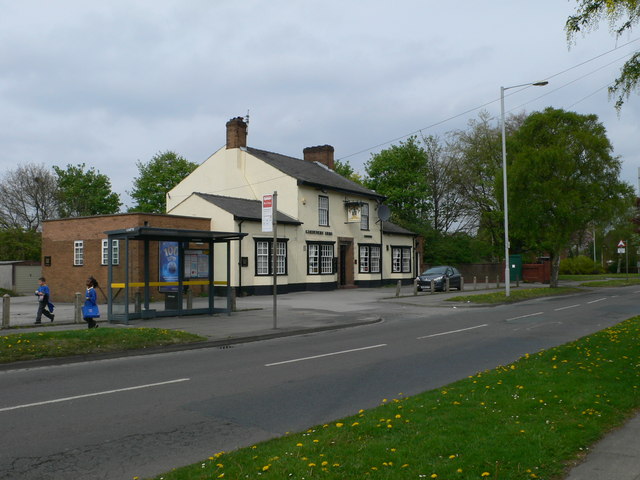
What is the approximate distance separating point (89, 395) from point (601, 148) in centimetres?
3272

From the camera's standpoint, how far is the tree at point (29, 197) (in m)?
58.4

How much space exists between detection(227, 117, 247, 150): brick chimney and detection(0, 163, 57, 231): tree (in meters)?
29.0

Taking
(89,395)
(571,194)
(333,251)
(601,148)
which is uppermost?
(601,148)

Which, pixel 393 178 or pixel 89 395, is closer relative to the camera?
pixel 89 395

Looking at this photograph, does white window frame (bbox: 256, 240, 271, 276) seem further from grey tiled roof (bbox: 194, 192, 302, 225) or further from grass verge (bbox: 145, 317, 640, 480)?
grass verge (bbox: 145, 317, 640, 480)

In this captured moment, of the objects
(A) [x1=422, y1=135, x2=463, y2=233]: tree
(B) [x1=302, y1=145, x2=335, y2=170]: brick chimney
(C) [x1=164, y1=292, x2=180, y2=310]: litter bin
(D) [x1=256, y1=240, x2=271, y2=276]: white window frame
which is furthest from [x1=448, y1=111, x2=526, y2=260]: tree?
(C) [x1=164, y1=292, x2=180, y2=310]: litter bin

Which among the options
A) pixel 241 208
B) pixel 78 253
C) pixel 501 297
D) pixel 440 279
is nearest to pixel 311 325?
pixel 501 297

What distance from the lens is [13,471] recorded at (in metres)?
5.12

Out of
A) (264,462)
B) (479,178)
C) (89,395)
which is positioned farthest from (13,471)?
(479,178)

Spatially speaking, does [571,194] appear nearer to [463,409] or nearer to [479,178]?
[479,178]

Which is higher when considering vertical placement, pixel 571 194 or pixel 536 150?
pixel 536 150

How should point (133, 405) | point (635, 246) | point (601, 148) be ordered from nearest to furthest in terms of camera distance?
point (133, 405)
point (601, 148)
point (635, 246)

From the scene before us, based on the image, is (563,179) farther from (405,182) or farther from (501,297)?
(405,182)

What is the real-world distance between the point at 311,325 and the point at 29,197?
2061 inches
